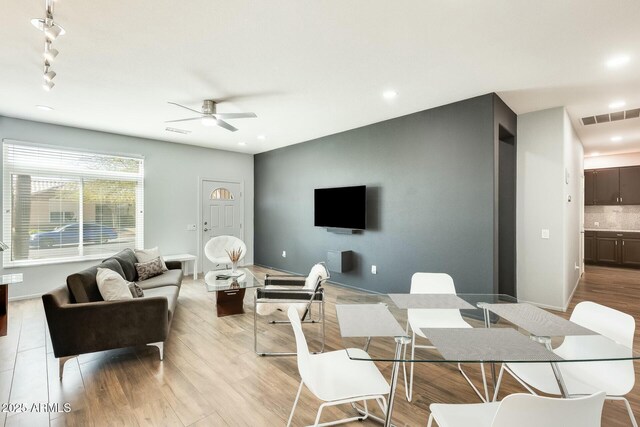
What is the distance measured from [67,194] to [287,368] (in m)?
4.78

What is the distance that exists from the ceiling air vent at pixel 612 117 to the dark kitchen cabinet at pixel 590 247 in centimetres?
402

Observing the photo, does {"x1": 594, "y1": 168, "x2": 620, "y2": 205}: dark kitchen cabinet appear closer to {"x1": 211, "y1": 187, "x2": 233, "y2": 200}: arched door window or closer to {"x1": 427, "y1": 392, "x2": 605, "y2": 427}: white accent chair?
{"x1": 427, "y1": 392, "x2": 605, "y2": 427}: white accent chair

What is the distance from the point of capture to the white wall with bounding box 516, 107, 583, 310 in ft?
12.8

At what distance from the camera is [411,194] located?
14.1 feet

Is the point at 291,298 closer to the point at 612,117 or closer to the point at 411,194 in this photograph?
the point at 411,194

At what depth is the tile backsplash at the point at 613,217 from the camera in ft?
22.6

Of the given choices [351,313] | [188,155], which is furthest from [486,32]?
[188,155]

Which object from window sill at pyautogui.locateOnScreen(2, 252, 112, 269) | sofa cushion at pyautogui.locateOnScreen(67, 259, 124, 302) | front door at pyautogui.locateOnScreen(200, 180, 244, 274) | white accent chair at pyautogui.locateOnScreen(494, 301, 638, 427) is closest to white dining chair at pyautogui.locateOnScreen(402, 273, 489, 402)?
white accent chair at pyautogui.locateOnScreen(494, 301, 638, 427)

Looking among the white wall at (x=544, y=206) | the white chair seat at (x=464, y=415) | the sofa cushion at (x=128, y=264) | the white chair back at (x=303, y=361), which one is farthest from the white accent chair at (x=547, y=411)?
the sofa cushion at (x=128, y=264)

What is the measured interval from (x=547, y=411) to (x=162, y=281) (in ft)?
13.4

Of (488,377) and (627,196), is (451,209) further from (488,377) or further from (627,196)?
(627,196)

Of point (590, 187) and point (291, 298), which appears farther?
point (590, 187)

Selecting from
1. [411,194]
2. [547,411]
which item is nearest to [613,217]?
[411,194]

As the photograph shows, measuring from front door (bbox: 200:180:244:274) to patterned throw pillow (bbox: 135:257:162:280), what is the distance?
2092 mm
